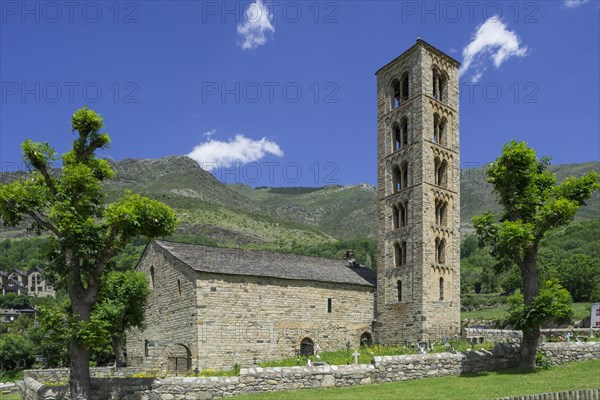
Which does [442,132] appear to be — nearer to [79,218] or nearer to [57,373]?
[79,218]

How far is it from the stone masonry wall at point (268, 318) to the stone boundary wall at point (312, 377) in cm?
955

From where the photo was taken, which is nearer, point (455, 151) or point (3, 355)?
point (455, 151)

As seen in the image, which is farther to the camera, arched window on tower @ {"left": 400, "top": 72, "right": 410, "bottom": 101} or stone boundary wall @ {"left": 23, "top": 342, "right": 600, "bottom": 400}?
arched window on tower @ {"left": 400, "top": 72, "right": 410, "bottom": 101}

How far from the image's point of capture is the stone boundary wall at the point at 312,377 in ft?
60.8

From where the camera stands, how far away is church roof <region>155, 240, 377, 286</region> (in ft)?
102

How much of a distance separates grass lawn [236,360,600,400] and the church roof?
12.9 metres

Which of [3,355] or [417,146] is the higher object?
[417,146]

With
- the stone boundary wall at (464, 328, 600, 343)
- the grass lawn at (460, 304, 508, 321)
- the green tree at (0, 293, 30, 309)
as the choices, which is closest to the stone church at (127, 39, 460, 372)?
the stone boundary wall at (464, 328, 600, 343)

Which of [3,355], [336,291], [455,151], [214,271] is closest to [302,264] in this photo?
[336,291]

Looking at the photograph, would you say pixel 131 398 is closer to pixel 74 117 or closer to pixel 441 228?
pixel 74 117

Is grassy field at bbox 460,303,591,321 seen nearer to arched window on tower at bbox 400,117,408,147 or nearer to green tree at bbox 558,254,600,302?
green tree at bbox 558,254,600,302

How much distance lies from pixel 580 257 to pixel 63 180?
3250 inches

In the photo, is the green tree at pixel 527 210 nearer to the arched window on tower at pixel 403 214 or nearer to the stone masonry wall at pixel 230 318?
Answer: the arched window on tower at pixel 403 214

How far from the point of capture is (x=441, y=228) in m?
36.5
